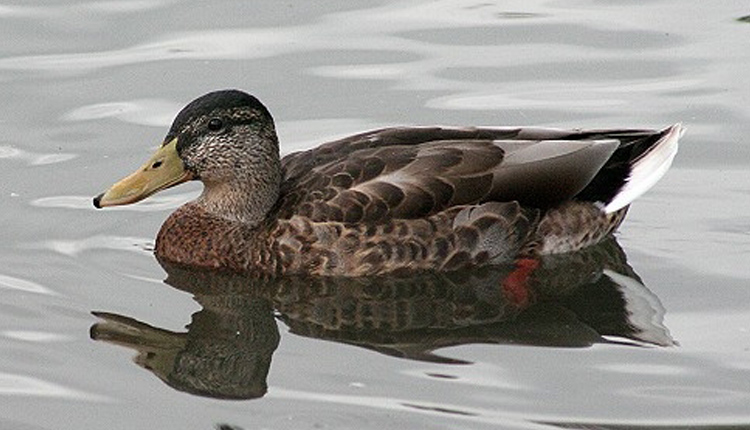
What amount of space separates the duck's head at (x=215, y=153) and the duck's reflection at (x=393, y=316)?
551 millimetres

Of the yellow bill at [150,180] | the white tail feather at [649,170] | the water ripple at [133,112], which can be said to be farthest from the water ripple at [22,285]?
the white tail feather at [649,170]

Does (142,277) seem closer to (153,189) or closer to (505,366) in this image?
(153,189)

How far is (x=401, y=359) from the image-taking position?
33.0 ft

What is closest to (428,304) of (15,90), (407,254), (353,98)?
(407,254)

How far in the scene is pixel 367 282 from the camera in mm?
11352

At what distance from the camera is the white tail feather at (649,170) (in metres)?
11.7

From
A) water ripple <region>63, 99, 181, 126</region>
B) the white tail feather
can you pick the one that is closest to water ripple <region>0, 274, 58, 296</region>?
water ripple <region>63, 99, 181, 126</region>

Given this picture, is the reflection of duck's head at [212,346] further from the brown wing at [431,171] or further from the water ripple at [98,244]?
the water ripple at [98,244]

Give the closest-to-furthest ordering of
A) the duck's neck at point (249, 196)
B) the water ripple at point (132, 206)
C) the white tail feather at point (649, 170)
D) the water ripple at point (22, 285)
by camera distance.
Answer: the water ripple at point (22, 285), the duck's neck at point (249, 196), the white tail feather at point (649, 170), the water ripple at point (132, 206)

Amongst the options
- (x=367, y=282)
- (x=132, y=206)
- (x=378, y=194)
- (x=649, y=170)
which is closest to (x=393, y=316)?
(x=367, y=282)

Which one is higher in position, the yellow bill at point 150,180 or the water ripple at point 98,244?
the yellow bill at point 150,180

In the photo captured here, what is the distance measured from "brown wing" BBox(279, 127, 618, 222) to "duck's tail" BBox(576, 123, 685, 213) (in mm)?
183

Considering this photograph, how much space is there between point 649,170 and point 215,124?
2593 mm

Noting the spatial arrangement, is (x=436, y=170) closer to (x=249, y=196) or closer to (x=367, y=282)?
(x=367, y=282)
